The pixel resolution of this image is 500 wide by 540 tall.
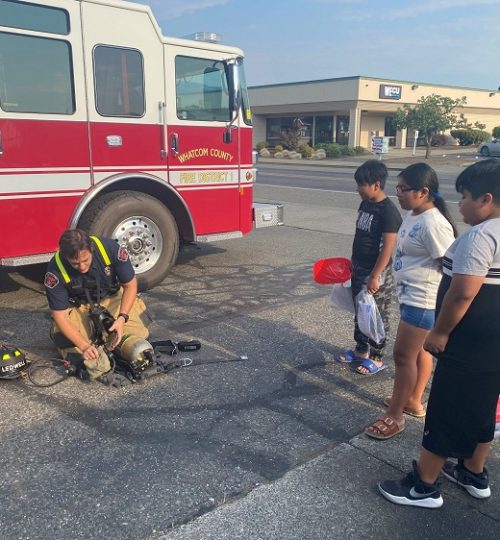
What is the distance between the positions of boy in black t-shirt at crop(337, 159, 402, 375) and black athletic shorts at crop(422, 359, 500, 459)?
1.28 m

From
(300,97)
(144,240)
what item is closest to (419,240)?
(144,240)

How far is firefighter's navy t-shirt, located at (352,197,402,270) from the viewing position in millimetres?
3773

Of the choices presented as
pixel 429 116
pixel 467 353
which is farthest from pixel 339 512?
pixel 429 116

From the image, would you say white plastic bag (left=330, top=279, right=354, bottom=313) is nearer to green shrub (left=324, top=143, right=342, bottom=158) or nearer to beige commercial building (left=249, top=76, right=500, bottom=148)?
green shrub (left=324, top=143, right=342, bottom=158)

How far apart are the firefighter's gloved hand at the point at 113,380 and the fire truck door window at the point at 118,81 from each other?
2946 mm

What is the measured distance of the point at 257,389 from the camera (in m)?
3.94

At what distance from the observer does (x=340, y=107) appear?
43875 mm

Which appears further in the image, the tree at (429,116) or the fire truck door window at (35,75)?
the tree at (429,116)

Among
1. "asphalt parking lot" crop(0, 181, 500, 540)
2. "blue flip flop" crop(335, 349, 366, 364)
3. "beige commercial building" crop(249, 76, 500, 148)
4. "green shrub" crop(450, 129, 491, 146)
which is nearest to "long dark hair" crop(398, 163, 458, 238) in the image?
"asphalt parking lot" crop(0, 181, 500, 540)

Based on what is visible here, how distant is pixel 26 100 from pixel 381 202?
3.49m

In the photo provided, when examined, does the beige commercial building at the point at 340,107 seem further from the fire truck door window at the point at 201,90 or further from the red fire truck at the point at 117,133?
the red fire truck at the point at 117,133

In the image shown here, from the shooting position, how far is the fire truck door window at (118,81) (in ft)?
18.8

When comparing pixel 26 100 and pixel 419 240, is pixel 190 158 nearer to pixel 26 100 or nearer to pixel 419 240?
pixel 26 100

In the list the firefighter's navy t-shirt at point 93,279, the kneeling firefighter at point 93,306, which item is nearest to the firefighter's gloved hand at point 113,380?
the kneeling firefighter at point 93,306
